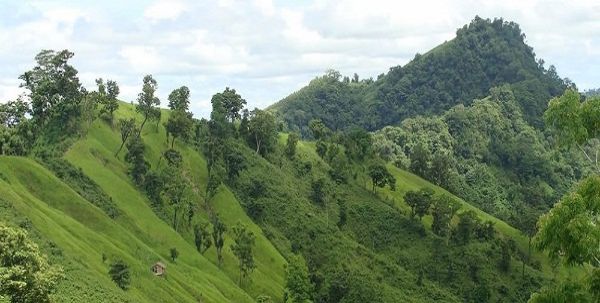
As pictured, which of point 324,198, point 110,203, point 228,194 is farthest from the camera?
point 324,198

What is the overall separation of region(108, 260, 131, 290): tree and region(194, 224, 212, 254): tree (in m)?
39.6

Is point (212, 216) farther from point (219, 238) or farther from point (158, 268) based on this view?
point (158, 268)

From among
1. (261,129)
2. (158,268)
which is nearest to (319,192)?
(261,129)

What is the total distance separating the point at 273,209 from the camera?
169 metres

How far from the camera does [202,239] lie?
13875 cm

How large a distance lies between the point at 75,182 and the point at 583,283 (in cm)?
12201

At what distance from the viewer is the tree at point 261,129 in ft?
614

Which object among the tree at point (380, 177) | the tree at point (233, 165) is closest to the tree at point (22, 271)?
the tree at point (233, 165)

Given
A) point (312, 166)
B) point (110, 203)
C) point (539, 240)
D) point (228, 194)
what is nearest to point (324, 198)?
point (312, 166)

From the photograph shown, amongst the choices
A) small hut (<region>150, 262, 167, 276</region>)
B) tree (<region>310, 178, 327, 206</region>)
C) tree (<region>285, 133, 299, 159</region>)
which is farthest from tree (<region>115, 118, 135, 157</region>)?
tree (<region>285, 133, 299, 159</region>)

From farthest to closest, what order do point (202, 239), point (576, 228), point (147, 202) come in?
point (147, 202) < point (202, 239) < point (576, 228)

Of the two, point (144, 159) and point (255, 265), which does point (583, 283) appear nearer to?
point (255, 265)

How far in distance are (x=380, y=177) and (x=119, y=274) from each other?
111 m

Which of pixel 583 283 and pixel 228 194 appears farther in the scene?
pixel 228 194
